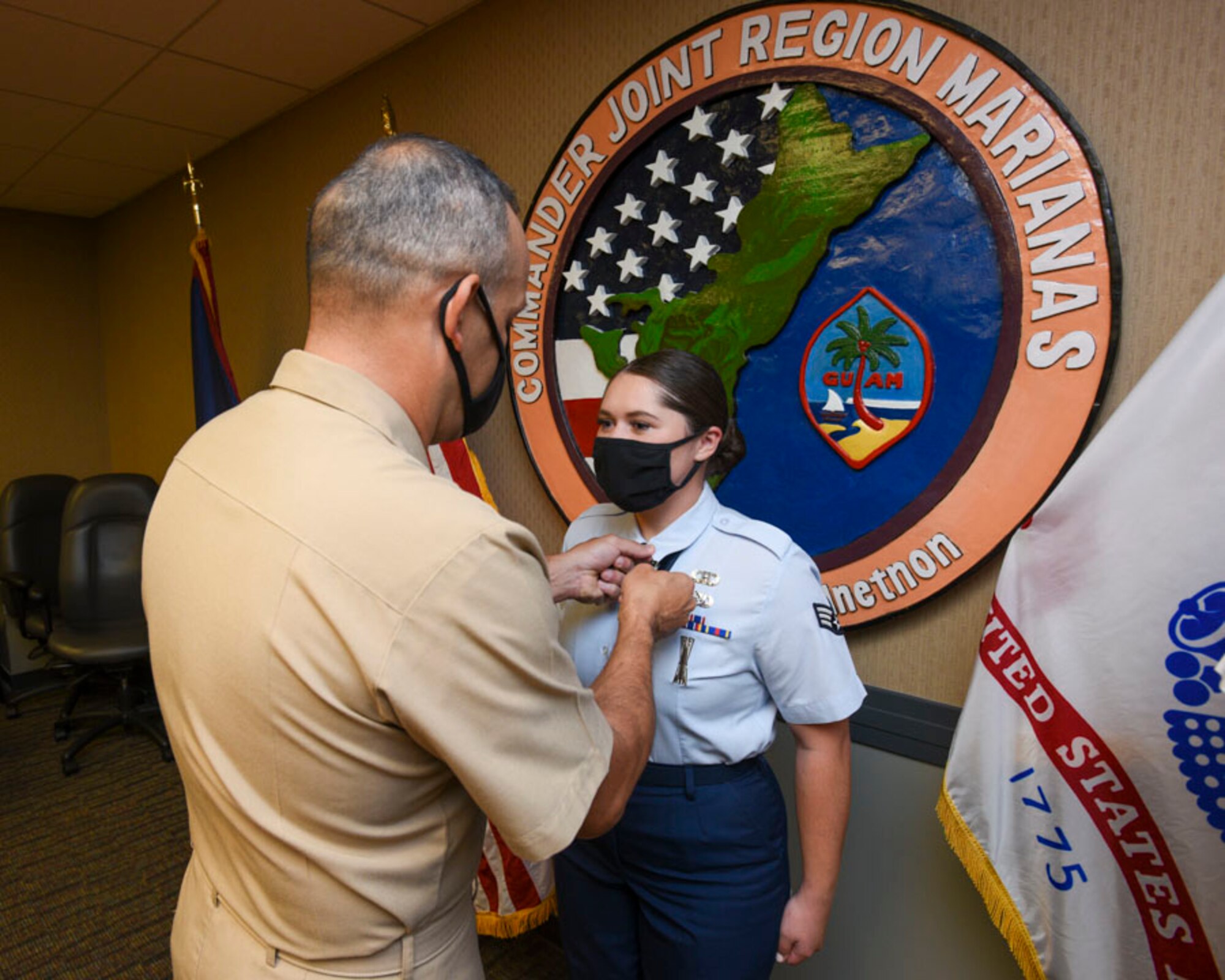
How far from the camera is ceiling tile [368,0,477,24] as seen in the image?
7.23ft

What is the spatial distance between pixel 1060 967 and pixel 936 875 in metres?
0.34

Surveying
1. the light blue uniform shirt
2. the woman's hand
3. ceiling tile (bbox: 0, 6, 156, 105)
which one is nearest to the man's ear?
the light blue uniform shirt

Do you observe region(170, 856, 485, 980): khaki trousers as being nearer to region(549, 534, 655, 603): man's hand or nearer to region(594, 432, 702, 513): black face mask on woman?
region(549, 534, 655, 603): man's hand

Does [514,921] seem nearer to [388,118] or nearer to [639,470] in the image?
[639,470]

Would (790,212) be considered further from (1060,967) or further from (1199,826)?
(1060,967)

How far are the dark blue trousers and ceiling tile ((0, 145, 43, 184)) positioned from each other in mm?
4197

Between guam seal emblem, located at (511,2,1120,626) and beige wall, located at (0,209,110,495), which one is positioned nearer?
guam seal emblem, located at (511,2,1120,626)

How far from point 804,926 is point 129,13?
298cm

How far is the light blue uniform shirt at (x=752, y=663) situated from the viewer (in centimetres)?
116

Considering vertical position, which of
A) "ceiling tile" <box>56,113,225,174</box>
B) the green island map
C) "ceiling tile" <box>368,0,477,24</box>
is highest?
"ceiling tile" <box>56,113,225,174</box>

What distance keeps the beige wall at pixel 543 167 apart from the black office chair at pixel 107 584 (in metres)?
0.57

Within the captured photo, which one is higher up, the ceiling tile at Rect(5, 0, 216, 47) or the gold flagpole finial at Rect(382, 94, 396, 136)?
the ceiling tile at Rect(5, 0, 216, 47)

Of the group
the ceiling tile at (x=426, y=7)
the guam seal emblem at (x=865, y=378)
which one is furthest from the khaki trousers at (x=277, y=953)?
the ceiling tile at (x=426, y=7)

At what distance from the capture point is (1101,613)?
1.04 metres
